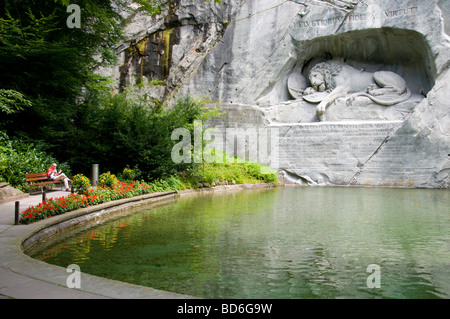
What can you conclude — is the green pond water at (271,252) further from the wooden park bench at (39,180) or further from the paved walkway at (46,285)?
the wooden park bench at (39,180)

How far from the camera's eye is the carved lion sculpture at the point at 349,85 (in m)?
17.6

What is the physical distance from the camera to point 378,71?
1864 cm

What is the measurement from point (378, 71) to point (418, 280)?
55.6 feet

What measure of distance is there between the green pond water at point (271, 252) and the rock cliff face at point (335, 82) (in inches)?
309

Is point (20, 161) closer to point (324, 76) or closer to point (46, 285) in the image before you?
point (46, 285)

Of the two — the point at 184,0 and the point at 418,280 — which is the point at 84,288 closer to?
the point at 418,280

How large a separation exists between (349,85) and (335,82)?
2.31ft

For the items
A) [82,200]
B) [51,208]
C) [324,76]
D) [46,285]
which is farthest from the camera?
[324,76]

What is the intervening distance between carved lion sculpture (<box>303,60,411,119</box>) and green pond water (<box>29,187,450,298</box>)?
10626 millimetres

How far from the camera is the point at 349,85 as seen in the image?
18.8 metres

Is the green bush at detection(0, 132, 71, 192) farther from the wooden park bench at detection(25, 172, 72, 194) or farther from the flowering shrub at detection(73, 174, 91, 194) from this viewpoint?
the flowering shrub at detection(73, 174, 91, 194)

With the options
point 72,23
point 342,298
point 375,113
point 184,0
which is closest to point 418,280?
point 342,298

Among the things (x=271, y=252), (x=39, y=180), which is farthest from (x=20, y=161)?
(x=271, y=252)

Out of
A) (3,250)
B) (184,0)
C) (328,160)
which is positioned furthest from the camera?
(184,0)
